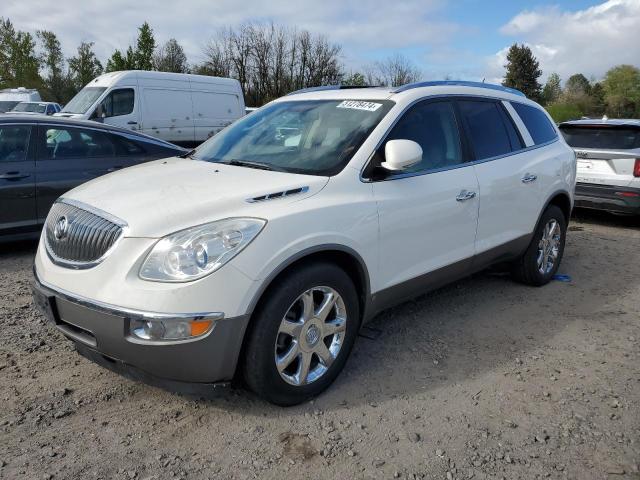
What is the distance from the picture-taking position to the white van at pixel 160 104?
1362 centimetres

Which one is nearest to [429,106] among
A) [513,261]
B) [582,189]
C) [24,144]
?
[513,261]

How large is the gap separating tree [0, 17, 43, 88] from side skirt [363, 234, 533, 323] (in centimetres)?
4931

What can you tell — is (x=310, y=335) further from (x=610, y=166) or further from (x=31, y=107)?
(x=31, y=107)

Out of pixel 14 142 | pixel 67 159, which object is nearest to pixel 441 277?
pixel 67 159

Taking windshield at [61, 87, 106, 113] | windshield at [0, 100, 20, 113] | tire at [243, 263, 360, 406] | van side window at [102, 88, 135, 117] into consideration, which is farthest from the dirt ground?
windshield at [0, 100, 20, 113]

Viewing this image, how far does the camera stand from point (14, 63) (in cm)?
4588

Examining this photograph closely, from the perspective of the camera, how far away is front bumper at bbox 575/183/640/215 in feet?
25.6

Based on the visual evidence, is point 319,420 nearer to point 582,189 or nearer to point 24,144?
point 24,144

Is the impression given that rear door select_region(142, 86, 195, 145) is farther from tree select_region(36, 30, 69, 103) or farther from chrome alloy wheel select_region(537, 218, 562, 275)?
tree select_region(36, 30, 69, 103)

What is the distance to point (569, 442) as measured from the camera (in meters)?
2.93

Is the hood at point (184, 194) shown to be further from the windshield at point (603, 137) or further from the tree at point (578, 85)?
the tree at point (578, 85)

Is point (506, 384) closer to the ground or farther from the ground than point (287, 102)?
closer to the ground

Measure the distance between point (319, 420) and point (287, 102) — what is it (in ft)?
8.18

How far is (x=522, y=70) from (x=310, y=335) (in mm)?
72802
